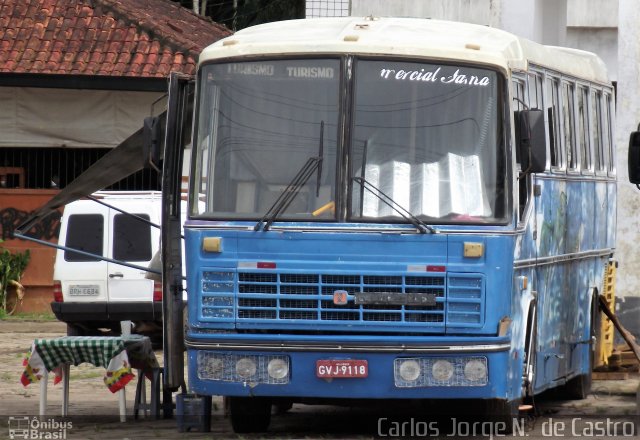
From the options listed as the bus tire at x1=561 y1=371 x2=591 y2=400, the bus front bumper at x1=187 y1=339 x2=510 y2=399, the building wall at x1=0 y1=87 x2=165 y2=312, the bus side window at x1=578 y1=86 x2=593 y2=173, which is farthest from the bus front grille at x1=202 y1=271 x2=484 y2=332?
the building wall at x1=0 y1=87 x2=165 y2=312

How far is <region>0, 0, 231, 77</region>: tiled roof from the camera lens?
26469 millimetres

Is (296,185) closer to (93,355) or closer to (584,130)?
(93,355)

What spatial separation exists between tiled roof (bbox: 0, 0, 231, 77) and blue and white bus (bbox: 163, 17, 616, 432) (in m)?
15.0

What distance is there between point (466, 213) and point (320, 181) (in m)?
1.07

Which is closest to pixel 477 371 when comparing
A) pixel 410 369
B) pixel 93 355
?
pixel 410 369

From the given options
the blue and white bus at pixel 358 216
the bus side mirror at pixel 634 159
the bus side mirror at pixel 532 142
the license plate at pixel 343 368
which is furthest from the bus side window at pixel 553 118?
the license plate at pixel 343 368

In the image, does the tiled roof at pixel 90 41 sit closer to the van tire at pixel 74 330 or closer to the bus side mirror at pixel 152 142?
the van tire at pixel 74 330

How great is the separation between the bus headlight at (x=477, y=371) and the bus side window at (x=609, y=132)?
6.07 m

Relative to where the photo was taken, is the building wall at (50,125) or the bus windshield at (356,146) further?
the building wall at (50,125)

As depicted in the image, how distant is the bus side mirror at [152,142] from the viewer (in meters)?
12.0

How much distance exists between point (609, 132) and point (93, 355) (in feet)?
22.0

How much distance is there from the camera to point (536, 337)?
12.6 meters

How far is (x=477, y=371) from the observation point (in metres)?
11.1

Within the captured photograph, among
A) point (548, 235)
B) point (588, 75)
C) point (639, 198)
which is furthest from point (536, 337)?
point (639, 198)
